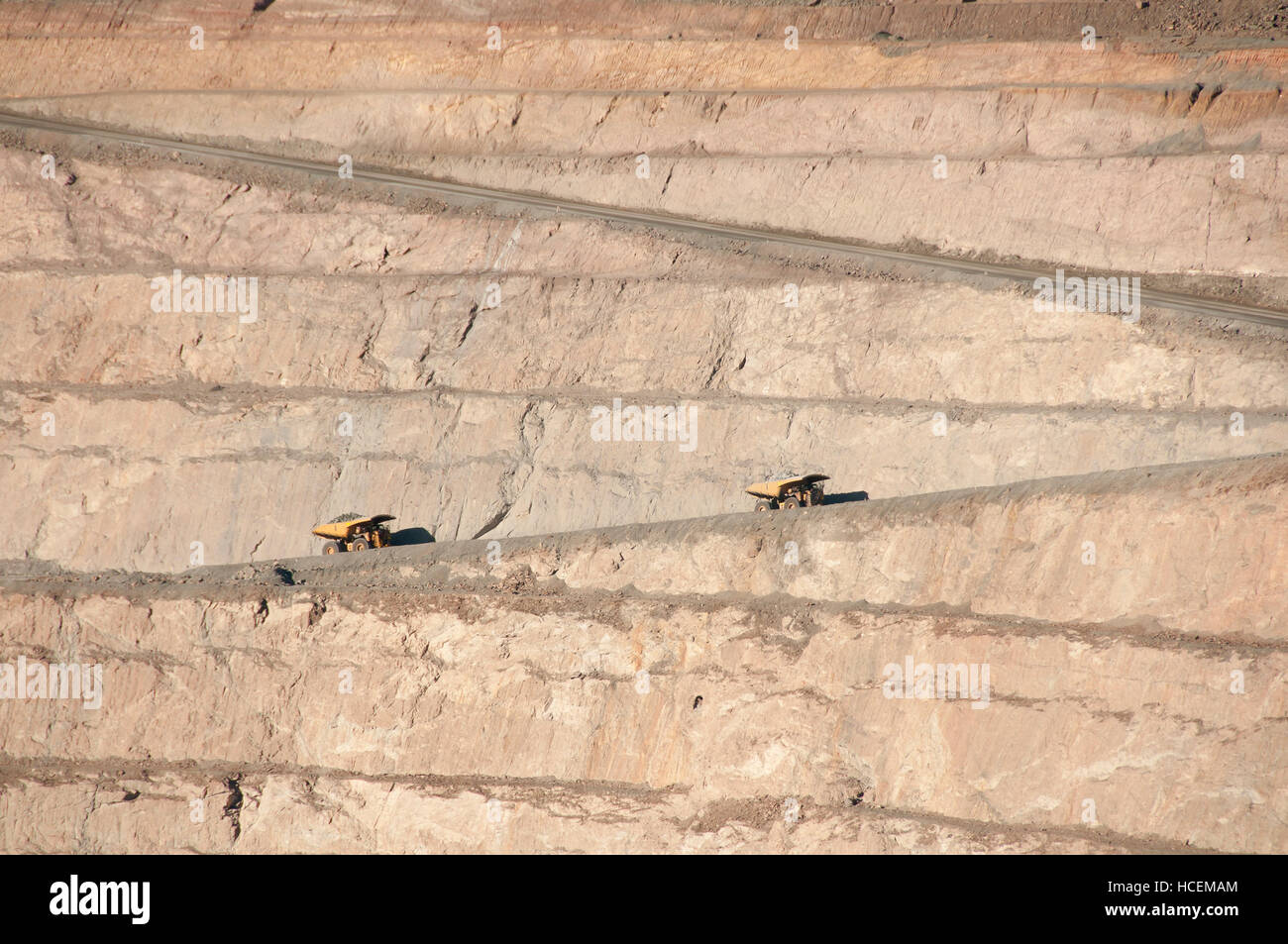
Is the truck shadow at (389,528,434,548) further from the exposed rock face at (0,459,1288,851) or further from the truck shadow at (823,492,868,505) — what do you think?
the truck shadow at (823,492,868,505)

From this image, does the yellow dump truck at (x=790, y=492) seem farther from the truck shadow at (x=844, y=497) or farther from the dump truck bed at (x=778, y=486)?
the truck shadow at (x=844, y=497)

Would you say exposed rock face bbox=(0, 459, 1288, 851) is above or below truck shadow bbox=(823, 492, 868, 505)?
below

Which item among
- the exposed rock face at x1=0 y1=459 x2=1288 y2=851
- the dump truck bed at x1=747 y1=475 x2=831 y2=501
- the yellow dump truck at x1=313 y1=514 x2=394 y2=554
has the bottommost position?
the exposed rock face at x1=0 y1=459 x2=1288 y2=851

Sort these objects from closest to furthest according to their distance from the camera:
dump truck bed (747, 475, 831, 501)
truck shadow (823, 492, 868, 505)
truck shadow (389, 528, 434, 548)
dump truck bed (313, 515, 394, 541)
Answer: dump truck bed (747, 475, 831, 501) < truck shadow (823, 492, 868, 505) < dump truck bed (313, 515, 394, 541) < truck shadow (389, 528, 434, 548)

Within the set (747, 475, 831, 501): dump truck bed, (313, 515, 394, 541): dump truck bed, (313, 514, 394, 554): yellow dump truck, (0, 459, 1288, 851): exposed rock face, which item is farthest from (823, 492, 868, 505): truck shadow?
(313, 515, 394, 541): dump truck bed

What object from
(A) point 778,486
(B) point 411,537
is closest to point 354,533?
(B) point 411,537

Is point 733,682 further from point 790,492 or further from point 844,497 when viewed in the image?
point 844,497
